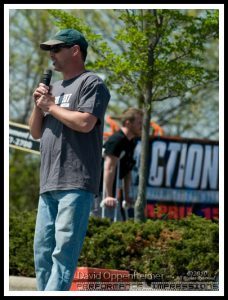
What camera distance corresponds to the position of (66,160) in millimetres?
5715

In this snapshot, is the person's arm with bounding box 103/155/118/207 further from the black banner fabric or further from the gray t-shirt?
the black banner fabric

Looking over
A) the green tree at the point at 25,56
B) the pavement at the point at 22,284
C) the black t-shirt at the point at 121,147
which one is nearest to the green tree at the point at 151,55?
A: the black t-shirt at the point at 121,147

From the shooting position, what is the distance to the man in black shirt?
378 inches

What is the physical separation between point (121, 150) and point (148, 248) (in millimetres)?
1588

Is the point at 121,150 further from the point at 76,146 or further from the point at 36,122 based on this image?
the point at 76,146

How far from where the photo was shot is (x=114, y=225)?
9.31 metres

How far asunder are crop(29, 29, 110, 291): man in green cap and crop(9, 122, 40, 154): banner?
5.00m

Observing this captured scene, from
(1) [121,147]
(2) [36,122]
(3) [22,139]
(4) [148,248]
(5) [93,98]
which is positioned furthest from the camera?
(3) [22,139]

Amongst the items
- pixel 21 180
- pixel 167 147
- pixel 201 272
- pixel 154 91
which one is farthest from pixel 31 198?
pixel 201 272

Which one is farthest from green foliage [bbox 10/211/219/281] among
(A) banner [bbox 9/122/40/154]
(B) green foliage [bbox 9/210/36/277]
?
(A) banner [bbox 9/122/40/154]

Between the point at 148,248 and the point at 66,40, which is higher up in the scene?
the point at 66,40

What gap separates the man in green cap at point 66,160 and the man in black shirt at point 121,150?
3.60 meters

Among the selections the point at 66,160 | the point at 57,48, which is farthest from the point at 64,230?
the point at 57,48

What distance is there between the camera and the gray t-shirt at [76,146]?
5688 millimetres
